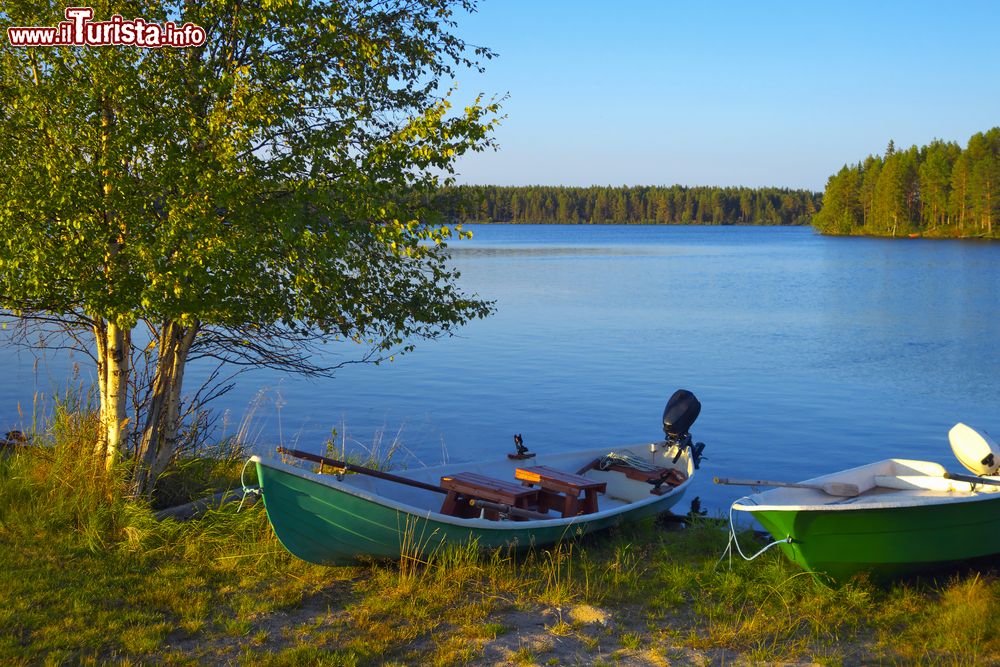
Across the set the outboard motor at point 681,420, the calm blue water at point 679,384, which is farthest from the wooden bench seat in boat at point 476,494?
the calm blue water at point 679,384

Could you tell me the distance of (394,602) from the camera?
24.3ft

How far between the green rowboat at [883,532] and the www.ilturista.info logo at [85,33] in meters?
6.37

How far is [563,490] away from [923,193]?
422 feet

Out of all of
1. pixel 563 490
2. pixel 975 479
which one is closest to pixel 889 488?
pixel 975 479

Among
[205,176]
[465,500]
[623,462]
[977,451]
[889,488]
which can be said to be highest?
[205,176]

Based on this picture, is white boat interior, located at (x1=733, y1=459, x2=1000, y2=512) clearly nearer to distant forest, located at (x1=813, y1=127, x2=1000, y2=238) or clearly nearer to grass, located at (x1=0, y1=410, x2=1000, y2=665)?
grass, located at (x1=0, y1=410, x2=1000, y2=665)

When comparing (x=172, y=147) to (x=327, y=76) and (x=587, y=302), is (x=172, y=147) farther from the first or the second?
(x=587, y=302)

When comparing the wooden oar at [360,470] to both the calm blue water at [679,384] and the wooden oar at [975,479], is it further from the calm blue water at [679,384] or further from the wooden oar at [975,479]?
the calm blue water at [679,384]

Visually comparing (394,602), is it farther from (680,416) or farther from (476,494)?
(680,416)

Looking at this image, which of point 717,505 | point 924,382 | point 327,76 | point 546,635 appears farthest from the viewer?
point 924,382

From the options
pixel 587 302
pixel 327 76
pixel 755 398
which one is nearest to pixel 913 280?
pixel 587 302

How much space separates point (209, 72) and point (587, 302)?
34767mm

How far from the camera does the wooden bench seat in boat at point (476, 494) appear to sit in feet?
29.3

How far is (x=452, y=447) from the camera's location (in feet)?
55.5
